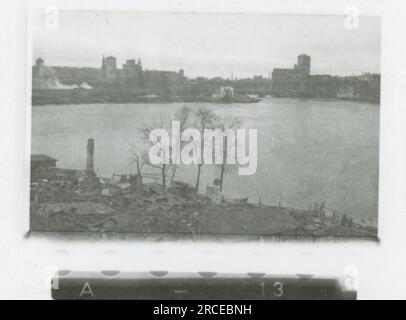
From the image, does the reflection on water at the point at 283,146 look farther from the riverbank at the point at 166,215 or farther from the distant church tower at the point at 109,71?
the distant church tower at the point at 109,71

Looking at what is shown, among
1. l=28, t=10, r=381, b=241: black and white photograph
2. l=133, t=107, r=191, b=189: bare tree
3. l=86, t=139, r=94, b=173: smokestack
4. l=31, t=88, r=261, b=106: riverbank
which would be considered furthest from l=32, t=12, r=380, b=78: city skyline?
l=86, t=139, r=94, b=173: smokestack

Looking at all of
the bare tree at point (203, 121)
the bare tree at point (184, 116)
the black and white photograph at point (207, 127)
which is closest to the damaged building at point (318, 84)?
the black and white photograph at point (207, 127)

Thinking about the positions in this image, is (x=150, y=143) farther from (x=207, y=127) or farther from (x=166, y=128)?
(x=207, y=127)

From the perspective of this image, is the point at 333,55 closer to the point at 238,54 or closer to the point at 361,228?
the point at 238,54

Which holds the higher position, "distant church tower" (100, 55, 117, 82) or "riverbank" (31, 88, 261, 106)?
"distant church tower" (100, 55, 117, 82)

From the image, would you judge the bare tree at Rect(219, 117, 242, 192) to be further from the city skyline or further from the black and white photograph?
the city skyline
